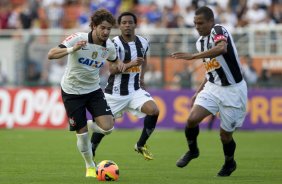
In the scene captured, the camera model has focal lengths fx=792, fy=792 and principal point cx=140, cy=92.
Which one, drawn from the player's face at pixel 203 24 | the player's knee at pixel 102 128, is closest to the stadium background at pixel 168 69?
the player's knee at pixel 102 128

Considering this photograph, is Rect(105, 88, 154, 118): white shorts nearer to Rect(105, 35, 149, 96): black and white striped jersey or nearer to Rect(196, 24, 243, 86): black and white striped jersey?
Rect(105, 35, 149, 96): black and white striped jersey

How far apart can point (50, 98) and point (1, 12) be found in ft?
15.8

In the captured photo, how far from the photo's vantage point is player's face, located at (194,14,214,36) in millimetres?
12211

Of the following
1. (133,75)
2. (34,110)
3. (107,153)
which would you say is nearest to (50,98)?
(34,110)

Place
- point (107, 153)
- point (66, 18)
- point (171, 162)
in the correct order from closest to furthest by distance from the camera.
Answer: point (171, 162), point (107, 153), point (66, 18)

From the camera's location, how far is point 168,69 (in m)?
25.1

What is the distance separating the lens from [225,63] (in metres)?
12.4

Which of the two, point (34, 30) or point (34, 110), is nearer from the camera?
point (34, 110)

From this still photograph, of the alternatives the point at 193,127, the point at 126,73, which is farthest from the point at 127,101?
the point at 193,127

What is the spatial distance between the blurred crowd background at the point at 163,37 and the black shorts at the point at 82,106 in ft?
38.7

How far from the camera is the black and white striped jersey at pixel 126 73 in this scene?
584 inches

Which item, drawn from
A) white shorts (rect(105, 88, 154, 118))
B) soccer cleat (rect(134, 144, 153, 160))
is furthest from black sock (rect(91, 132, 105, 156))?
white shorts (rect(105, 88, 154, 118))

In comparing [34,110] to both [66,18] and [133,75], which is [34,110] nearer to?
[66,18]

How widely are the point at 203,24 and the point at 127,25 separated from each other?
271 cm
